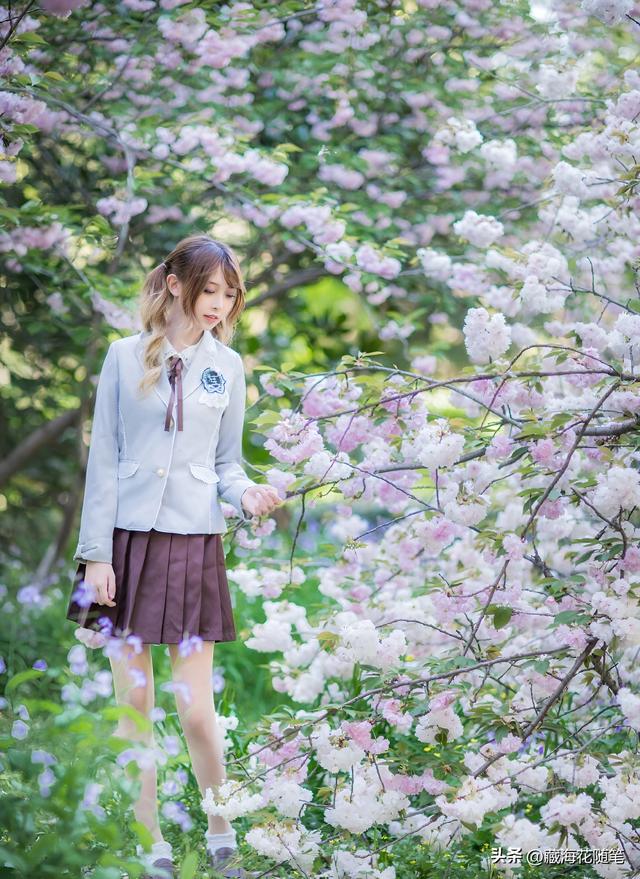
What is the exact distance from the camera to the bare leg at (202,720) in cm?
222

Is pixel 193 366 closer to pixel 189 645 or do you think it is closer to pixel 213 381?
pixel 213 381

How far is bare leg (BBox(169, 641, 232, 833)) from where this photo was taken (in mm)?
2225

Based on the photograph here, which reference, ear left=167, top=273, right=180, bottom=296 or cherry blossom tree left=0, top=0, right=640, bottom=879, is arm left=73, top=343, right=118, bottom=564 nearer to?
ear left=167, top=273, right=180, bottom=296

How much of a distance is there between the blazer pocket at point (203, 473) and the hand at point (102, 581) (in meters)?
0.28

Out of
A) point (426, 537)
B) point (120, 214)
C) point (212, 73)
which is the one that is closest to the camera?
point (426, 537)

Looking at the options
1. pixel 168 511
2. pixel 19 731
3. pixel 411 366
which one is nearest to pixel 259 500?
pixel 168 511

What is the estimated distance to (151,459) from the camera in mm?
2242

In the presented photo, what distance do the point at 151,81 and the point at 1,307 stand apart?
4.45ft

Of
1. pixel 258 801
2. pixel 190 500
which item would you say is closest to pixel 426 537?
pixel 190 500

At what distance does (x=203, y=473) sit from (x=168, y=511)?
0.12 metres

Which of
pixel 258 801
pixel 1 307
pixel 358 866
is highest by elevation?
pixel 258 801

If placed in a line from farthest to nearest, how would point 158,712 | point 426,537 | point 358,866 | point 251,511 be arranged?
point 426,537, point 251,511, point 358,866, point 158,712

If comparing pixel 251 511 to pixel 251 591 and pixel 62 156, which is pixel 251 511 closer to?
pixel 251 591

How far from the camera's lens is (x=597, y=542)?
2225 millimetres
